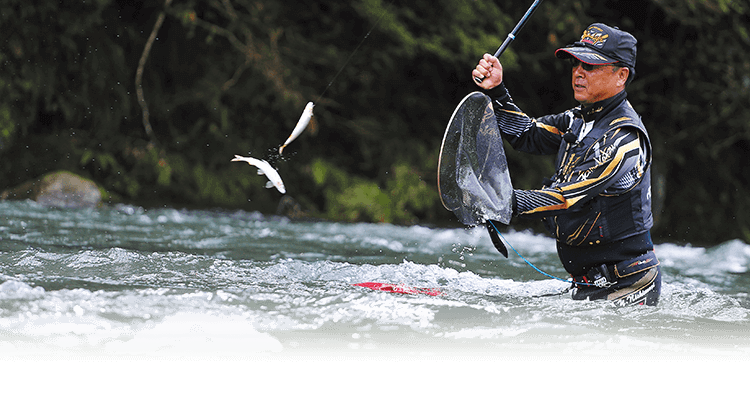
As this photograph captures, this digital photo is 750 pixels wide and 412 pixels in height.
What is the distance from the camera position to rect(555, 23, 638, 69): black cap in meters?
3.07

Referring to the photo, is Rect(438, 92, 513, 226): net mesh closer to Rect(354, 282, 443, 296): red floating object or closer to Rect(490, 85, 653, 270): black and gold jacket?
Rect(490, 85, 653, 270): black and gold jacket

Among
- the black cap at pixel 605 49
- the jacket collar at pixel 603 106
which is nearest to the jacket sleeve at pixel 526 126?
the jacket collar at pixel 603 106

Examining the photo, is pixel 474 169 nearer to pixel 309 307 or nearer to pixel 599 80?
pixel 599 80

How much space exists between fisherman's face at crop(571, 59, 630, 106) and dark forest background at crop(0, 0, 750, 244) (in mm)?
5620

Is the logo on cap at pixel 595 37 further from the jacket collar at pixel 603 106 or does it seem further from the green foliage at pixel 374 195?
the green foliage at pixel 374 195

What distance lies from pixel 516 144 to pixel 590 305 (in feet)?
3.02

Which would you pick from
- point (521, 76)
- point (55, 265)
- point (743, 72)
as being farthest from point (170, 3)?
point (743, 72)

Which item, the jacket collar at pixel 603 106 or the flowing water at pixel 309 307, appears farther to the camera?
the jacket collar at pixel 603 106

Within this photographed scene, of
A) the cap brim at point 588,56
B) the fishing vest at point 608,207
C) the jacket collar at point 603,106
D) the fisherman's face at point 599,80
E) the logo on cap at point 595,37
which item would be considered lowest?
the fishing vest at point 608,207

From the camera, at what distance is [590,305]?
129 inches

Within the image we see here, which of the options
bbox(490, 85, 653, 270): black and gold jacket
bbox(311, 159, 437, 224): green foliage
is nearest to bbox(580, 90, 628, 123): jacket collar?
bbox(490, 85, 653, 270): black and gold jacket

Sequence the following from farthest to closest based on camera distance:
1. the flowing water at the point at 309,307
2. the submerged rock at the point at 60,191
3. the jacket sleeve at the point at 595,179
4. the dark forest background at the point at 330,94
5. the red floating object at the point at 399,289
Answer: the dark forest background at the point at 330,94 → the submerged rock at the point at 60,191 → the red floating object at the point at 399,289 → the jacket sleeve at the point at 595,179 → the flowing water at the point at 309,307

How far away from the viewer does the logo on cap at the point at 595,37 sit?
10.2 ft

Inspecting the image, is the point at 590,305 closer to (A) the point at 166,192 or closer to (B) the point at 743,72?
(A) the point at 166,192
